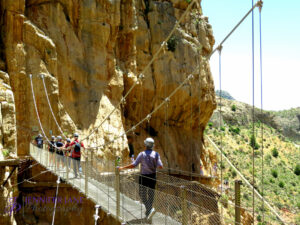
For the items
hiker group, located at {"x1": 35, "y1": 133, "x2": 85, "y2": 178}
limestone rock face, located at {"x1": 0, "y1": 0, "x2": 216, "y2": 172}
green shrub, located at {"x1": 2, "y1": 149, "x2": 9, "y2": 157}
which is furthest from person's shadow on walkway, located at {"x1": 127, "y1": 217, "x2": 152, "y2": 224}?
limestone rock face, located at {"x1": 0, "y1": 0, "x2": 216, "y2": 172}

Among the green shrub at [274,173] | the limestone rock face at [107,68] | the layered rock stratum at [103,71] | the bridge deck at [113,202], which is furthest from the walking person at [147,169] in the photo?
the green shrub at [274,173]

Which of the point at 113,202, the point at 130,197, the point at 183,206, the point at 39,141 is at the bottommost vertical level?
the point at 113,202

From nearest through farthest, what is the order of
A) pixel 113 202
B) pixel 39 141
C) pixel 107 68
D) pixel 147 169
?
pixel 147 169 < pixel 113 202 < pixel 39 141 < pixel 107 68

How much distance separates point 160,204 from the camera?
4062 millimetres

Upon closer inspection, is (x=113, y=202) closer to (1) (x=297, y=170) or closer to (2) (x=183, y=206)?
(2) (x=183, y=206)

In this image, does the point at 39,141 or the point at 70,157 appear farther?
the point at 39,141

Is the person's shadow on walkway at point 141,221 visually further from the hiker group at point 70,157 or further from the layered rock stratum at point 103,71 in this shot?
the layered rock stratum at point 103,71

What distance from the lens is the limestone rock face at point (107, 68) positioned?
33.7 feet

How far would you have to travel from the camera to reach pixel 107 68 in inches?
528

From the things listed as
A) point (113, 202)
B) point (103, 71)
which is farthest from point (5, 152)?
point (103, 71)

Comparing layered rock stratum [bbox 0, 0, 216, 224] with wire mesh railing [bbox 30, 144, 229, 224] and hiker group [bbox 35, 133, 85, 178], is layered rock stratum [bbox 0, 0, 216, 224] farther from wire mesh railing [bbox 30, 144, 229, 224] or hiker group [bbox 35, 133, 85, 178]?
wire mesh railing [bbox 30, 144, 229, 224]

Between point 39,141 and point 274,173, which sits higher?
point 39,141

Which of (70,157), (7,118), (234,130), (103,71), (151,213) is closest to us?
(151,213)

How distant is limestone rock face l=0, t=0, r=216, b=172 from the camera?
1028 centimetres
